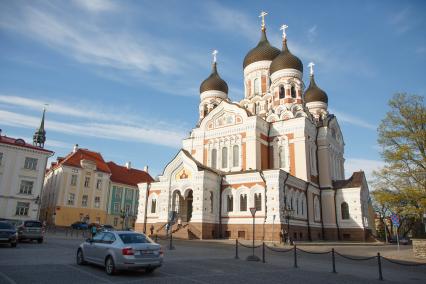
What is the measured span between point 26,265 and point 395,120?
23.6 metres

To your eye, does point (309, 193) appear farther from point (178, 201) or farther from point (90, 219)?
point (90, 219)

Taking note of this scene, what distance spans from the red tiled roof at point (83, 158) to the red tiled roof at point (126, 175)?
9.97 ft

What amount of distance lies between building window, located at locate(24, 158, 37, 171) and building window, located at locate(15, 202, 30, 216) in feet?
13.6

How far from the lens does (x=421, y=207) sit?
852 inches

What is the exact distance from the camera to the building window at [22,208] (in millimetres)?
39531

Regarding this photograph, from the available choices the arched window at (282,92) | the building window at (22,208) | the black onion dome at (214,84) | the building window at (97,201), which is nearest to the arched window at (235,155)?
the arched window at (282,92)

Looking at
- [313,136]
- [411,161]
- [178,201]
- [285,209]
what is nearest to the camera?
[411,161]

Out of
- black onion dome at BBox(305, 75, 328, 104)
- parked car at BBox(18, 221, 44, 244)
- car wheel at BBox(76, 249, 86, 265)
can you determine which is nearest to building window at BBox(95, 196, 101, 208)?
parked car at BBox(18, 221, 44, 244)

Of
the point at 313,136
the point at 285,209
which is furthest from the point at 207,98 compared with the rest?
the point at 285,209

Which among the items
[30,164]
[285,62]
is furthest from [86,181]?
[285,62]

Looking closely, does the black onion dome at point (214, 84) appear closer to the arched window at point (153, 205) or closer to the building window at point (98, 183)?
the arched window at point (153, 205)

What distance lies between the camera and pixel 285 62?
42.2m

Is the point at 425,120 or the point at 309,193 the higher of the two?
the point at 425,120

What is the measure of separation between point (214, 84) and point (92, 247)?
37742 mm
